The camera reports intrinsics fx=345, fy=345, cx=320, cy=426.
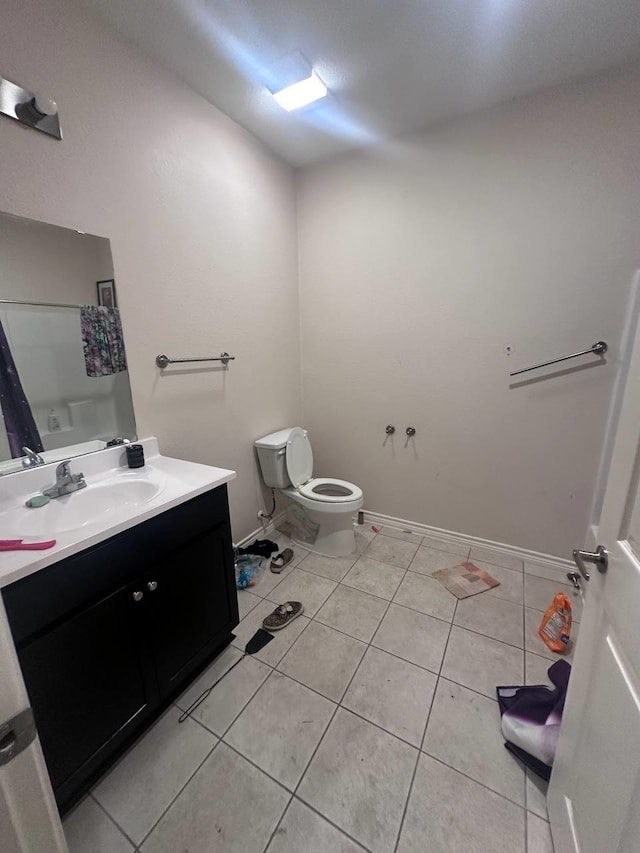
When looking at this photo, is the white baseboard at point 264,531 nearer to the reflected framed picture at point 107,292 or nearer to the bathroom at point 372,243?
the bathroom at point 372,243

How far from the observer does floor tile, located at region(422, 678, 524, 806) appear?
3.61ft

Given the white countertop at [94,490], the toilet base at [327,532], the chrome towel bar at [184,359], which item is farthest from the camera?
the toilet base at [327,532]

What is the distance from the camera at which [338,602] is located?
1.84 m

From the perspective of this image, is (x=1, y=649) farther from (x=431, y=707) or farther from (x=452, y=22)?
(x=452, y=22)

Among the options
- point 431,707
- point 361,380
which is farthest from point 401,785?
point 361,380

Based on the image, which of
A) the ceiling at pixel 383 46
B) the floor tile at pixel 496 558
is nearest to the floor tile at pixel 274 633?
the floor tile at pixel 496 558

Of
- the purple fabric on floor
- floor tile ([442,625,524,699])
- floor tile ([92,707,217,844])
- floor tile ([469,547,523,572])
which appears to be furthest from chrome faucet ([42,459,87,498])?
floor tile ([469,547,523,572])

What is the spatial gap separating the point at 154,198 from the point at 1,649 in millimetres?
1756

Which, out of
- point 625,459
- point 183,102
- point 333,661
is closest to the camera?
point 625,459

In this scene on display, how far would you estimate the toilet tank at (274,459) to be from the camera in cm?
223

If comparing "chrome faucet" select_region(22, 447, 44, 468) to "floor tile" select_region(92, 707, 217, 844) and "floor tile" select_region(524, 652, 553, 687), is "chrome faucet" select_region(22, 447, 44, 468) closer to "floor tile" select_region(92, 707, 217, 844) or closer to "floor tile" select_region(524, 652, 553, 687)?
"floor tile" select_region(92, 707, 217, 844)

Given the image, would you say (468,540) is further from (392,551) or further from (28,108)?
(28,108)

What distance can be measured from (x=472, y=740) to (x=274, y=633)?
0.88 m

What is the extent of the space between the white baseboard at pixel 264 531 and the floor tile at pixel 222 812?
1196mm
